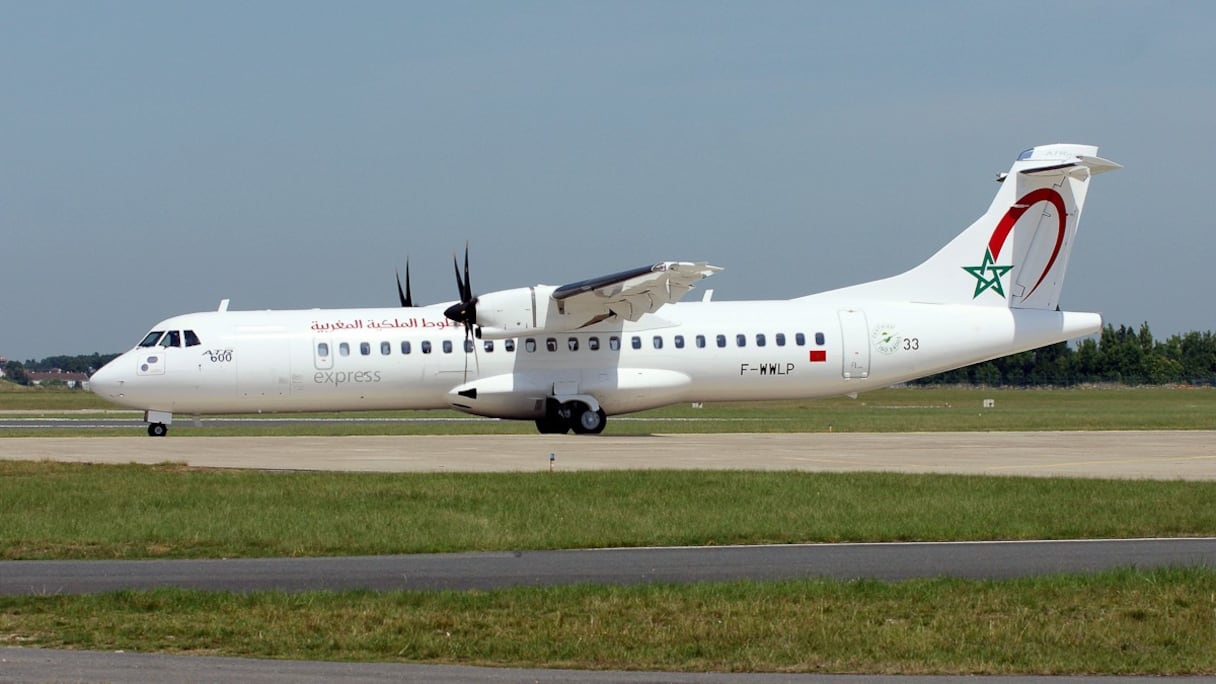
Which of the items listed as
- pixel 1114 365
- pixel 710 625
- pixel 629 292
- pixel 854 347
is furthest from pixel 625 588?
pixel 1114 365

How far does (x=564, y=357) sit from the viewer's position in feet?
112

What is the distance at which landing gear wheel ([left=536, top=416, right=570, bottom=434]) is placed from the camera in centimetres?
3422

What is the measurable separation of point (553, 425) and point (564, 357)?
5.75ft

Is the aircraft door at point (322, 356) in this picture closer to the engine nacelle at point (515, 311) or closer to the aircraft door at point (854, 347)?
the engine nacelle at point (515, 311)

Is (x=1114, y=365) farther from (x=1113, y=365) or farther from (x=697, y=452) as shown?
(x=697, y=452)

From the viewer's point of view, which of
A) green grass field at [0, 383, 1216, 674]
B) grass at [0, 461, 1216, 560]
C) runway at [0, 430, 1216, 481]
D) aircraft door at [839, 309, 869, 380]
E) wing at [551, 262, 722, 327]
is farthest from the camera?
aircraft door at [839, 309, 869, 380]

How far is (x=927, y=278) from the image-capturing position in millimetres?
36094

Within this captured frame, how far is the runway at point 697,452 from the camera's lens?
23.3m

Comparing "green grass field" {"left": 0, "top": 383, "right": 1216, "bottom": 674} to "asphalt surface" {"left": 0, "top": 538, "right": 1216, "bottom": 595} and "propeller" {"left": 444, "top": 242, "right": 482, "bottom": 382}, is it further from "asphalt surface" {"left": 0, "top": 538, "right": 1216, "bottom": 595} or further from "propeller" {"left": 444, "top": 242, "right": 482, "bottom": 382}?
"propeller" {"left": 444, "top": 242, "right": 482, "bottom": 382}

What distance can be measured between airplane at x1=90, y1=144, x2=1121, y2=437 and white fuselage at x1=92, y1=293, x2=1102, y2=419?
0.04 meters

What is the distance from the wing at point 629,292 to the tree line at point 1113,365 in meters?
83.5

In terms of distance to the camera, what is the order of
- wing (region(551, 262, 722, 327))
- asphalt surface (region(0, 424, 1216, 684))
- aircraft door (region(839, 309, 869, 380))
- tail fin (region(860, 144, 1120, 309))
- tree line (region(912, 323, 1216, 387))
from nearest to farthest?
asphalt surface (region(0, 424, 1216, 684)), wing (region(551, 262, 722, 327)), aircraft door (region(839, 309, 869, 380)), tail fin (region(860, 144, 1120, 309)), tree line (region(912, 323, 1216, 387))

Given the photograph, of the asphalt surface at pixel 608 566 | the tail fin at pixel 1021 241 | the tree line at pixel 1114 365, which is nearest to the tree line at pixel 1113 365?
the tree line at pixel 1114 365

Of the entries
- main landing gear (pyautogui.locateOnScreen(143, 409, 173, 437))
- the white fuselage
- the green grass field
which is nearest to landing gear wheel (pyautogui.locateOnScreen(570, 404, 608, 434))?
the white fuselage
